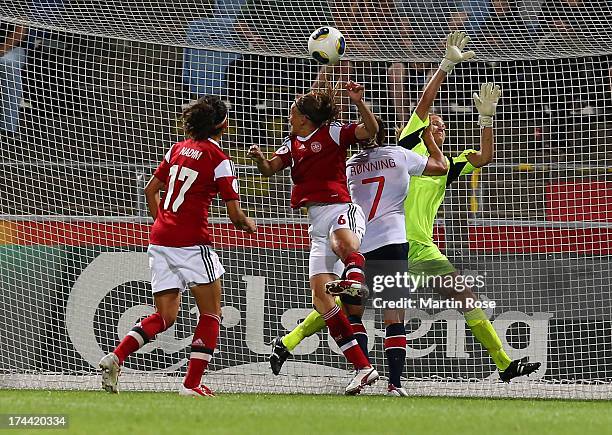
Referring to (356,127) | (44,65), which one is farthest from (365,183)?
(44,65)

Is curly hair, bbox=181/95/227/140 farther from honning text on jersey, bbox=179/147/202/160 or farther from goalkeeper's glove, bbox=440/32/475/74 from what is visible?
goalkeeper's glove, bbox=440/32/475/74

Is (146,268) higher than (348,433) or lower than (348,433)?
higher

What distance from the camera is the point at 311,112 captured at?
6.93 m

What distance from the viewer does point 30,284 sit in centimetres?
837

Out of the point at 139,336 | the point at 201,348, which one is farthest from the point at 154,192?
the point at 201,348

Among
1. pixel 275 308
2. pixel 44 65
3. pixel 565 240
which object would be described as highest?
pixel 44 65

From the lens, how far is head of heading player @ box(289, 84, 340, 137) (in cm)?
692

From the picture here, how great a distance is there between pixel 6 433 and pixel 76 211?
4669 mm

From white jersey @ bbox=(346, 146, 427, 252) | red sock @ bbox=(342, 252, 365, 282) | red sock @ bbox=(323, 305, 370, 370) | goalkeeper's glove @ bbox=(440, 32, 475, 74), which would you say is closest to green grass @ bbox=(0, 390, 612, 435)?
red sock @ bbox=(323, 305, 370, 370)

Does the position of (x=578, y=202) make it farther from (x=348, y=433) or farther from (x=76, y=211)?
(x=348, y=433)

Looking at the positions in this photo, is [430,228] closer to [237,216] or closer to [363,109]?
[363,109]

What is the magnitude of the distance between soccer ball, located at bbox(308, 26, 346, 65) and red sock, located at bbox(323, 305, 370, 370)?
1687mm

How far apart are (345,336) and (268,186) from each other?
2.74 metres

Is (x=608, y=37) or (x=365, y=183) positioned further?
(x=608, y=37)
